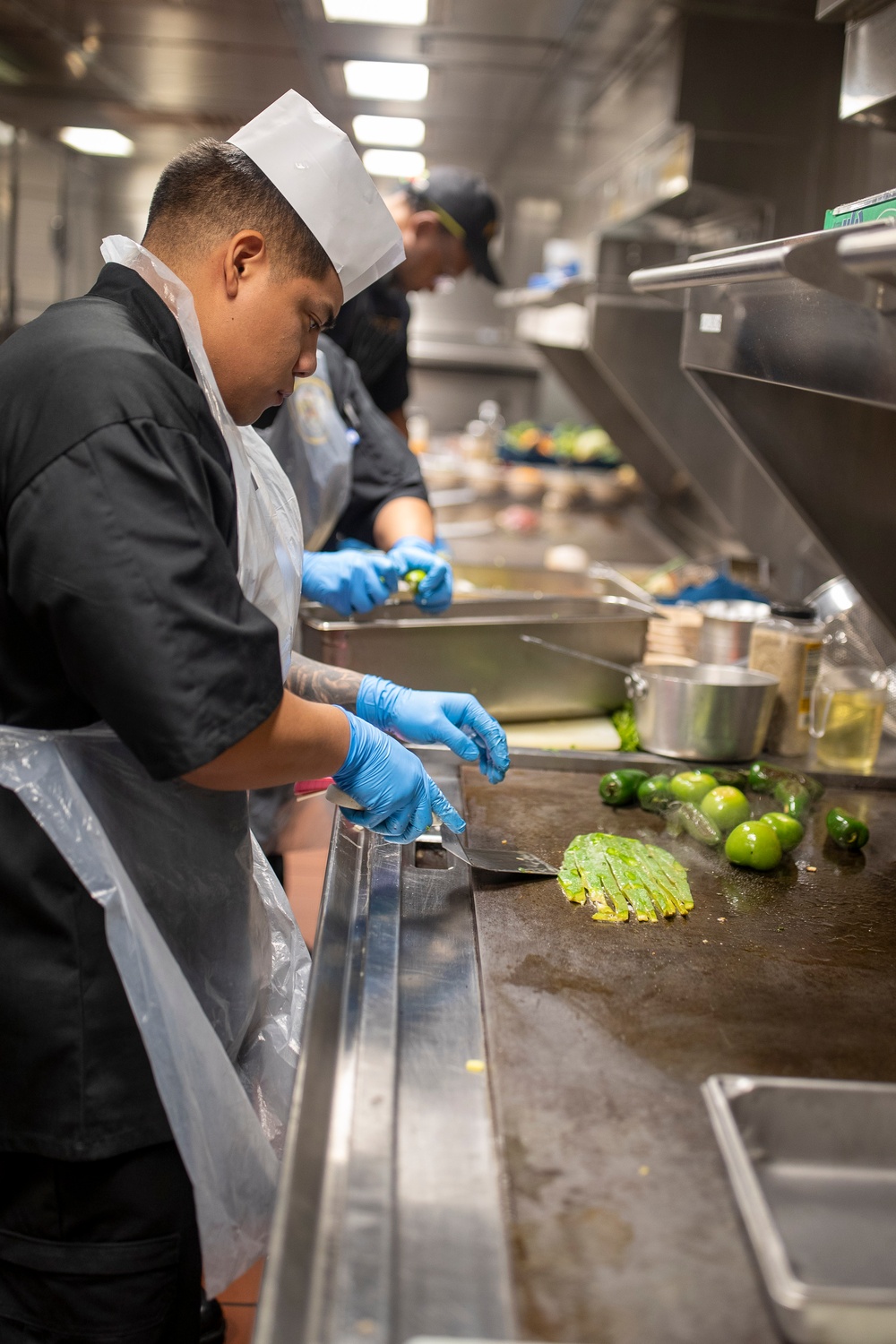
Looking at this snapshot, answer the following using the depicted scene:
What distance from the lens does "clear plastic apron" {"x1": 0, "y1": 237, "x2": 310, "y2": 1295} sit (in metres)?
1.16

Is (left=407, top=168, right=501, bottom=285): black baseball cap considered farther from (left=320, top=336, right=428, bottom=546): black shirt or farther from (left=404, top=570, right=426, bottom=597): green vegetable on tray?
(left=404, top=570, right=426, bottom=597): green vegetable on tray

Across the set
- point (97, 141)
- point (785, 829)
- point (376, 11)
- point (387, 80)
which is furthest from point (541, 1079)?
point (97, 141)

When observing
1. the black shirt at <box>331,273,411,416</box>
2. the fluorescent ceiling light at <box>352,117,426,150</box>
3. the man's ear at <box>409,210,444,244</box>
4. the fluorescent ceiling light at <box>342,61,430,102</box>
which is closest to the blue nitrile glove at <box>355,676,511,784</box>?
the black shirt at <box>331,273,411,416</box>

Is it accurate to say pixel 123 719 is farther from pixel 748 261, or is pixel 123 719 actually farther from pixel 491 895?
pixel 748 261

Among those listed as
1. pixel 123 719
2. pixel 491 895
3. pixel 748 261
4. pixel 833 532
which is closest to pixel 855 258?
pixel 748 261

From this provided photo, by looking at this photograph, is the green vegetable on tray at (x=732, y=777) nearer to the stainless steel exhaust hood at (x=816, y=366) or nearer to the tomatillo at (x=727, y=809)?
the tomatillo at (x=727, y=809)

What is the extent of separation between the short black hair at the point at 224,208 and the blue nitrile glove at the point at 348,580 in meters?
0.94

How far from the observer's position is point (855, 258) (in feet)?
2.85

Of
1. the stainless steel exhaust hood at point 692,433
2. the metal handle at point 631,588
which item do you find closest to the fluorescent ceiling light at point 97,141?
the stainless steel exhaust hood at point 692,433

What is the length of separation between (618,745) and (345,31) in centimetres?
347

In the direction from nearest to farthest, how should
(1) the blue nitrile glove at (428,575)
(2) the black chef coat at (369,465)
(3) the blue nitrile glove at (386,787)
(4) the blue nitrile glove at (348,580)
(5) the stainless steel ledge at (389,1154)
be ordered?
(5) the stainless steel ledge at (389,1154), (3) the blue nitrile glove at (386,787), (4) the blue nitrile glove at (348,580), (1) the blue nitrile glove at (428,575), (2) the black chef coat at (369,465)

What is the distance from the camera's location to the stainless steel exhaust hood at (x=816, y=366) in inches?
38.7

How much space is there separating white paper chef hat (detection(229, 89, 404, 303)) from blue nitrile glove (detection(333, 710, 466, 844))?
560mm

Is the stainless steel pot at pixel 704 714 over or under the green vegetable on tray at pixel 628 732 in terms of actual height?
over
